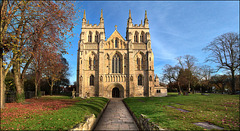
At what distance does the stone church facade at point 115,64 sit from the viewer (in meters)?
32.0

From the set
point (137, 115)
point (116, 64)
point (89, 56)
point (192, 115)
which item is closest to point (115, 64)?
point (116, 64)

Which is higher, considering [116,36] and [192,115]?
[116,36]

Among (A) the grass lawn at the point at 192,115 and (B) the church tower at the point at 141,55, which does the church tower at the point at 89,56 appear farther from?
(A) the grass lawn at the point at 192,115

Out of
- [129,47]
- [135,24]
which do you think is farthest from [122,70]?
[135,24]

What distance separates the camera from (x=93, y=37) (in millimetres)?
34719

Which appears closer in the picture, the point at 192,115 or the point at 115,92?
the point at 192,115

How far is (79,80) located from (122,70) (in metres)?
10.5

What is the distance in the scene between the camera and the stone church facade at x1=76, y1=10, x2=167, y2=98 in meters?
32.0

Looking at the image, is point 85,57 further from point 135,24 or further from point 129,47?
point 135,24

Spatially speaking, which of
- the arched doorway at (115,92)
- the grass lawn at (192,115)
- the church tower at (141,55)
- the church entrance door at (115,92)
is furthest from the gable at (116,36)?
the grass lawn at (192,115)

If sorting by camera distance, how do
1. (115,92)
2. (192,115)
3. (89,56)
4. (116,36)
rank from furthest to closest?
(116,36) → (115,92) → (89,56) → (192,115)

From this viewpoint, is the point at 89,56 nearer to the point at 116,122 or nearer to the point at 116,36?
the point at 116,36

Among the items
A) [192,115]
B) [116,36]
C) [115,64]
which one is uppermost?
[116,36]

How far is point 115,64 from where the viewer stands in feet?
110
